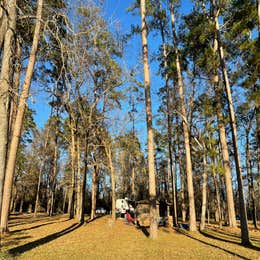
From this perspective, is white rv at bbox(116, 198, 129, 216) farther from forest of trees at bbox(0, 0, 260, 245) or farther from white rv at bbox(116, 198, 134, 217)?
forest of trees at bbox(0, 0, 260, 245)

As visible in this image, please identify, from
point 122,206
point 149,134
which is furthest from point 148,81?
point 122,206

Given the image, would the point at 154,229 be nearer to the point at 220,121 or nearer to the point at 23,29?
the point at 220,121

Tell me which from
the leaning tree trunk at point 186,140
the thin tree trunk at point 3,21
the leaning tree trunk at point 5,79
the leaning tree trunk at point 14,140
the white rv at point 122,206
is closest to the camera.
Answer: the leaning tree trunk at point 5,79

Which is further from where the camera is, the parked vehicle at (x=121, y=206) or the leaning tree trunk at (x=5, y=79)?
the parked vehicle at (x=121, y=206)

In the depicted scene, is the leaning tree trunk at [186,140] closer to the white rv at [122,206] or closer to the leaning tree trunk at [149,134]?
the leaning tree trunk at [149,134]

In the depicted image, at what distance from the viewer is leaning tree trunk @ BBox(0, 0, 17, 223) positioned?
5797mm

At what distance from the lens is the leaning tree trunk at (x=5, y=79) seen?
5797mm

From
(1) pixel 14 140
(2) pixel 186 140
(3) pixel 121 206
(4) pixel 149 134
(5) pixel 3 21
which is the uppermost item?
(5) pixel 3 21

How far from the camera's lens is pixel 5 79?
6.10 metres

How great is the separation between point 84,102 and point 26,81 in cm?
927

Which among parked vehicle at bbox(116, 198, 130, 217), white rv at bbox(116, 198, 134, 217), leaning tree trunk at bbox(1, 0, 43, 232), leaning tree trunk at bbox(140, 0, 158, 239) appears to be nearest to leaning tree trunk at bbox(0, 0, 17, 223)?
leaning tree trunk at bbox(1, 0, 43, 232)

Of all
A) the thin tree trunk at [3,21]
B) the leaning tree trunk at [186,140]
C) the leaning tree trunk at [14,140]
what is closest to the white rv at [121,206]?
the leaning tree trunk at [186,140]

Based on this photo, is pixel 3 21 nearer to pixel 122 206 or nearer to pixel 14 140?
pixel 14 140

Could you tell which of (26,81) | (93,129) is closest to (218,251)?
(26,81)
